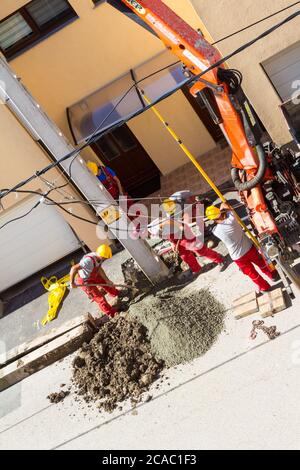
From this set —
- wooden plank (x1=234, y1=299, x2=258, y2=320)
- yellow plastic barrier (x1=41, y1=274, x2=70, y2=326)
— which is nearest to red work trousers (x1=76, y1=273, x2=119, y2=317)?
yellow plastic barrier (x1=41, y1=274, x2=70, y2=326)

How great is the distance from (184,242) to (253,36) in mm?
4457

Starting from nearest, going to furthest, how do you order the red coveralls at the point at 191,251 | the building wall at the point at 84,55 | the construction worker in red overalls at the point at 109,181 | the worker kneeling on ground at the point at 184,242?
the worker kneeling on ground at the point at 184,242 → the red coveralls at the point at 191,251 → the building wall at the point at 84,55 → the construction worker in red overalls at the point at 109,181

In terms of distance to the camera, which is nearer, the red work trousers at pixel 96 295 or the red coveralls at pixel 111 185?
the red work trousers at pixel 96 295

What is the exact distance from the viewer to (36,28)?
13422 millimetres

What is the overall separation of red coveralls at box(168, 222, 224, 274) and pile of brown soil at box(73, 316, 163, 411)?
164 centimetres

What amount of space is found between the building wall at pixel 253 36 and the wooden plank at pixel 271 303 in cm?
450

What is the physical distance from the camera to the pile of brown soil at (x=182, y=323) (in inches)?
403

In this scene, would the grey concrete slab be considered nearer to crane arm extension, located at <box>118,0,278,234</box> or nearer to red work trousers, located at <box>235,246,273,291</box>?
red work trousers, located at <box>235,246,273,291</box>

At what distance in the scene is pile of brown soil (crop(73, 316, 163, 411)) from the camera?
33.7 feet

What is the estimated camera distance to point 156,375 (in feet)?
33.6

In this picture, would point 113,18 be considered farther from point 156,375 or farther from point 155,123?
point 156,375

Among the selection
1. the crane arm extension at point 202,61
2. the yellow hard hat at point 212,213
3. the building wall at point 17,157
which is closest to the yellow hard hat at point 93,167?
the building wall at point 17,157

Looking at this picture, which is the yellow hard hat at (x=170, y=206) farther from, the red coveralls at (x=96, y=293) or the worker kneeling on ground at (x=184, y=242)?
the red coveralls at (x=96, y=293)

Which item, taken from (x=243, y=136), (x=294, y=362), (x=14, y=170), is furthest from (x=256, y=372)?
(x=14, y=170)
